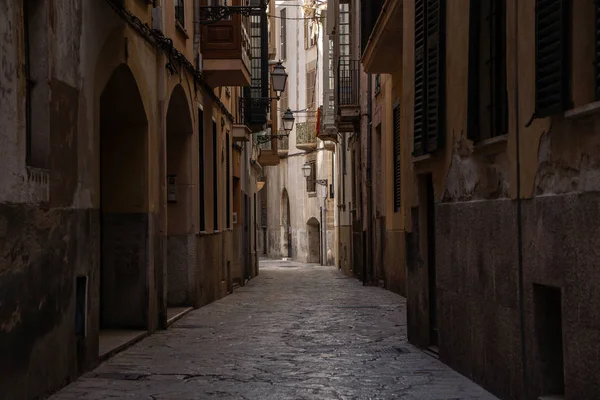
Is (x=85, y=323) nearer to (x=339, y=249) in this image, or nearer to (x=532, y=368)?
(x=532, y=368)

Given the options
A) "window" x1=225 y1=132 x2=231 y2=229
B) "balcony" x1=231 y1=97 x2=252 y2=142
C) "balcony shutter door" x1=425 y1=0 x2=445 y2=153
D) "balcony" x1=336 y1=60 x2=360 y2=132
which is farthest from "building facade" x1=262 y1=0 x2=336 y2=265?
"balcony shutter door" x1=425 y1=0 x2=445 y2=153

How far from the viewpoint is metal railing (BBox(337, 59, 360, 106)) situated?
28.7m

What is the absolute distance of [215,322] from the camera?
A: 47.3 feet

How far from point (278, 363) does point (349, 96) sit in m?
19.9

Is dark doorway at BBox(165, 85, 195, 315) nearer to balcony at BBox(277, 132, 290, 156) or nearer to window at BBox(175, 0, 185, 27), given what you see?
window at BBox(175, 0, 185, 27)

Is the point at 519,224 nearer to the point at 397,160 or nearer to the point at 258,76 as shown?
the point at 397,160

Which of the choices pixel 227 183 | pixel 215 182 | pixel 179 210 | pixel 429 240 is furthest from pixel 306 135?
pixel 429 240

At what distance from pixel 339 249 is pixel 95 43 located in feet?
93.7

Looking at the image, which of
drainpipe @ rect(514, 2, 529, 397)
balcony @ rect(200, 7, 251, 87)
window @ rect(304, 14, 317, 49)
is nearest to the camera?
drainpipe @ rect(514, 2, 529, 397)

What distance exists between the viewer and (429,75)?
10.0 meters

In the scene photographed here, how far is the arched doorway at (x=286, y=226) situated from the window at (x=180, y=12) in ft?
132

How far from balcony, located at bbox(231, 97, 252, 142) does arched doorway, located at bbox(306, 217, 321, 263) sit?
2373 cm

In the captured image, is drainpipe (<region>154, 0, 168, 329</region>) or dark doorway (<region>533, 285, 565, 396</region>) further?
drainpipe (<region>154, 0, 168, 329</region>)

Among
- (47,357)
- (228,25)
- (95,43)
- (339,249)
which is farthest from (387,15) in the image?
(339,249)
